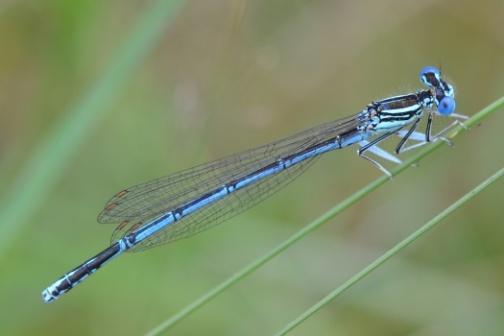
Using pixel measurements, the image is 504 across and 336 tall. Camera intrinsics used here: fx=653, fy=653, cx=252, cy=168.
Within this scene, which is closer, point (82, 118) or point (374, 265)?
point (374, 265)

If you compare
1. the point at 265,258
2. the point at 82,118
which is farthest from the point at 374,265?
the point at 82,118

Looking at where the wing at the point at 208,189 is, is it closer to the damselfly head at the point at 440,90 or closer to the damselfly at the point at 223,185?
the damselfly at the point at 223,185

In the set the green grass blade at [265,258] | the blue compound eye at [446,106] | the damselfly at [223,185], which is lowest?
the green grass blade at [265,258]

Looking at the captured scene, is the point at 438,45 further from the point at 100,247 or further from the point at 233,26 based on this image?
the point at 100,247

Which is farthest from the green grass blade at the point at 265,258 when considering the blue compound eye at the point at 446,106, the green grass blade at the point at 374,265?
the blue compound eye at the point at 446,106

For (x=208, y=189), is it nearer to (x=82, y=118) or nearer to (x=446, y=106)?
(x=82, y=118)

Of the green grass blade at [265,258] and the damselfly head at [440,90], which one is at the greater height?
the damselfly head at [440,90]
